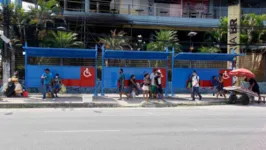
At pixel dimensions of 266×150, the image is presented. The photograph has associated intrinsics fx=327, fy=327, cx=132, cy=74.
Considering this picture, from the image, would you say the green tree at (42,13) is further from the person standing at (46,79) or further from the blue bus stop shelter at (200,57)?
the blue bus stop shelter at (200,57)

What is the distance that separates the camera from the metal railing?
3056cm

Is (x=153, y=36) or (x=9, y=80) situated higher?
(x=153, y=36)

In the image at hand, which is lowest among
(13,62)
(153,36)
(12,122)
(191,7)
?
(12,122)

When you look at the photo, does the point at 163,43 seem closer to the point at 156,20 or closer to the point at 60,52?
the point at 156,20

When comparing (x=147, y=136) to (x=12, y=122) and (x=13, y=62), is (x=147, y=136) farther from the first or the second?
(x=13, y=62)

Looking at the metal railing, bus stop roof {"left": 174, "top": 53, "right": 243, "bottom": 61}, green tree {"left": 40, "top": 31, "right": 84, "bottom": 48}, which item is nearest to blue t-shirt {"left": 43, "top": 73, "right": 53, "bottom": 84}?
bus stop roof {"left": 174, "top": 53, "right": 243, "bottom": 61}

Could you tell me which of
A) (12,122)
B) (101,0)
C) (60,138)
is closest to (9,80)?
(12,122)

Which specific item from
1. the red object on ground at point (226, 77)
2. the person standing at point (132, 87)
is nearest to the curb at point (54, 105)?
the person standing at point (132, 87)

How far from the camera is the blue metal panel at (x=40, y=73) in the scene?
57.7 feet

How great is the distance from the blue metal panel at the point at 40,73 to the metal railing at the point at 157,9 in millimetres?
11853

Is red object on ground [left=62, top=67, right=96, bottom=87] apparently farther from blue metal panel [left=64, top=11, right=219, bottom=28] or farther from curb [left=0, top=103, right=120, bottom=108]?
blue metal panel [left=64, top=11, right=219, bottom=28]

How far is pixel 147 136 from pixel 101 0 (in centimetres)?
2624

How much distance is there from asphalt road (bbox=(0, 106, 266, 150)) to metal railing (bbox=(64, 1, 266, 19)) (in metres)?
20.4

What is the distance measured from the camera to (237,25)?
23.0m
